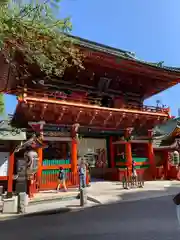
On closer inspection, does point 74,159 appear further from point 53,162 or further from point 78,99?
point 78,99

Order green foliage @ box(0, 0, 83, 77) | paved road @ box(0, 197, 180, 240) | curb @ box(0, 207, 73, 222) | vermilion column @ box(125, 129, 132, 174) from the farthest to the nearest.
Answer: vermilion column @ box(125, 129, 132, 174) → curb @ box(0, 207, 73, 222) → paved road @ box(0, 197, 180, 240) → green foliage @ box(0, 0, 83, 77)

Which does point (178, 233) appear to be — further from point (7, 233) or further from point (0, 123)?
point (0, 123)

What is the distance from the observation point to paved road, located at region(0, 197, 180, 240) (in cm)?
525

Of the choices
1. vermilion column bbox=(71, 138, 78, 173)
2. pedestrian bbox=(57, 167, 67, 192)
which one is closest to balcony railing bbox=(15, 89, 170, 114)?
vermilion column bbox=(71, 138, 78, 173)

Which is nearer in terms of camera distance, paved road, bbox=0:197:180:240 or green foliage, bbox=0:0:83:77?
green foliage, bbox=0:0:83:77

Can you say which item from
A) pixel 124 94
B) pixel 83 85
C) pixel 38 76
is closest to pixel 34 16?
pixel 38 76

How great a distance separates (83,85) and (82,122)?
9.72 feet

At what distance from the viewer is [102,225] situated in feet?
20.0

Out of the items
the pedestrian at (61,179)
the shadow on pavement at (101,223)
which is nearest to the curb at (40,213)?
the shadow on pavement at (101,223)

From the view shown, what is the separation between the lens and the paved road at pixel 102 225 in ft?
17.2

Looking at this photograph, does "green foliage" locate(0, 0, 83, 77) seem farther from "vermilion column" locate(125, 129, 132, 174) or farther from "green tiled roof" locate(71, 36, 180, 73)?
"vermilion column" locate(125, 129, 132, 174)

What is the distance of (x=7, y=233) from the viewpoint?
5688 millimetres

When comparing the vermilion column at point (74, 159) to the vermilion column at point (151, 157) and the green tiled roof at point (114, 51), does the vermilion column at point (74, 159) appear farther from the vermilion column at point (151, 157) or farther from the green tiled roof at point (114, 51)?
the vermilion column at point (151, 157)

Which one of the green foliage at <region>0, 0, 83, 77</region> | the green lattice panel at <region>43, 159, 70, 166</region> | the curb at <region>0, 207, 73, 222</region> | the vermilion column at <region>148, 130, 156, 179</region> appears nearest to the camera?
the green foliage at <region>0, 0, 83, 77</region>
